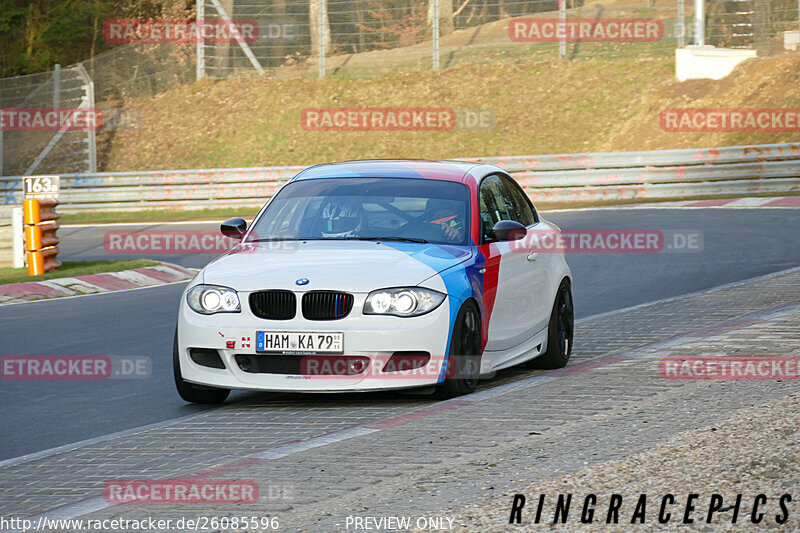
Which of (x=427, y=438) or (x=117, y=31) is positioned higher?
(x=117, y=31)

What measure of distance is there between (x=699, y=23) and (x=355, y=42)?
10448 mm

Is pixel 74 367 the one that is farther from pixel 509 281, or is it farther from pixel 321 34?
pixel 321 34

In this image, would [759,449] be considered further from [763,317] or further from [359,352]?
[763,317]

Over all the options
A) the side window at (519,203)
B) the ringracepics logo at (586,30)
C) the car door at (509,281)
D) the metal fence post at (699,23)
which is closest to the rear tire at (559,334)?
the car door at (509,281)

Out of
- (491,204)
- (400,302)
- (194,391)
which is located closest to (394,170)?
(491,204)

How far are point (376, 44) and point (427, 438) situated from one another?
3383 cm

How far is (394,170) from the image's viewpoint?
9.77 meters

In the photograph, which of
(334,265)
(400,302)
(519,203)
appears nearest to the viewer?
(400,302)

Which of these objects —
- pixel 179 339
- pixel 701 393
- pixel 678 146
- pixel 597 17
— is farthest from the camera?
pixel 597 17

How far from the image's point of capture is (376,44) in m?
40.0

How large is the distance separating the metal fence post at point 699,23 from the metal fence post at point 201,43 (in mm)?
14266

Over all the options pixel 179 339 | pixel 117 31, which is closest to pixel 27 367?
pixel 179 339

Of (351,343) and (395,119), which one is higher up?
(395,119)

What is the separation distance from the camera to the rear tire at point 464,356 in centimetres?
842
